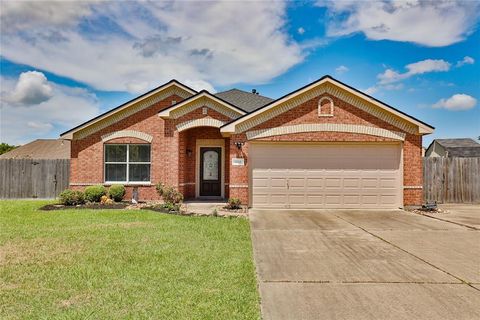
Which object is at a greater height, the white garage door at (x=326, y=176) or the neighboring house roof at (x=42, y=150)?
the neighboring house roof at (x=42, y=150)

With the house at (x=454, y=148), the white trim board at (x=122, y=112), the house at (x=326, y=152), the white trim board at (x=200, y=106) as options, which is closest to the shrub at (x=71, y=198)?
the white trim board at (x=122, y=112)

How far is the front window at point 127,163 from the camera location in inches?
664

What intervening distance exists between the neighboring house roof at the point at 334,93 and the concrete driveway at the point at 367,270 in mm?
4590

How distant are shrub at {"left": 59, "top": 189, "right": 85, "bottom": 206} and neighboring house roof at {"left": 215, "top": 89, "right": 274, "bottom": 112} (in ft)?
29.6

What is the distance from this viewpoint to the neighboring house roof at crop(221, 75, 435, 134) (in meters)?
13.9

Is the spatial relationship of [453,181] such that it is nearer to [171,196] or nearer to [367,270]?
[171,196]

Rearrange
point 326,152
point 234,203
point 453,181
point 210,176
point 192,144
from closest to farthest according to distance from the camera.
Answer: point 234,203 → point 326,152 → point 453,181 → point 192,144 → point 210,176

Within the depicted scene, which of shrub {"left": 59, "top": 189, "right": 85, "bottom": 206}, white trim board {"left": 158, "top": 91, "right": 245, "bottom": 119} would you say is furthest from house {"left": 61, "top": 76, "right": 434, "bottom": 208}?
shrub {"left": 59, "top": 189, "right": 85, "bottom": 206}

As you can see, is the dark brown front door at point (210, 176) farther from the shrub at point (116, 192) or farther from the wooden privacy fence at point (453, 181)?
→ the wooden privacy fence at point (453, 181)

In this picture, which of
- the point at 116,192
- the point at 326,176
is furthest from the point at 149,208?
the point at 326,176

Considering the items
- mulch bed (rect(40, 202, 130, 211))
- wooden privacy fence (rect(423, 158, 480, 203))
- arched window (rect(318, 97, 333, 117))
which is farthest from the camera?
wooden privacy fence (rect(423, 158, 480, 203))

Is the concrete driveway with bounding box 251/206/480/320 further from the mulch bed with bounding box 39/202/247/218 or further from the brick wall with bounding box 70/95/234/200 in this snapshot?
the brick wall with bounding box 70/95/234/200

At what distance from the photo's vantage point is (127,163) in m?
16.9

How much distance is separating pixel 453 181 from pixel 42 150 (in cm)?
3741
